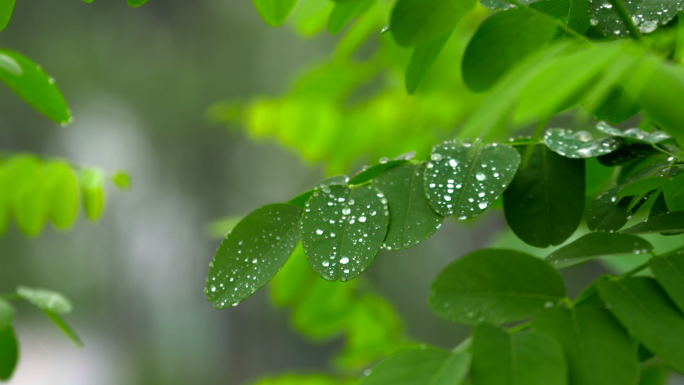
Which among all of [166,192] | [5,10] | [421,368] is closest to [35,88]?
[5,10]

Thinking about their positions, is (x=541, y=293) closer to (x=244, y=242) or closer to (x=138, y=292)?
(x=244, y=242)

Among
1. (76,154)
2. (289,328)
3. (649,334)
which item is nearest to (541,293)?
(649,334)

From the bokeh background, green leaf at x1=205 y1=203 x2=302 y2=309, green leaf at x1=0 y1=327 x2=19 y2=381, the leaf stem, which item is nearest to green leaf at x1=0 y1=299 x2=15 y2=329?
green leaf at x1=0 y1=327 x2=19 y2=381

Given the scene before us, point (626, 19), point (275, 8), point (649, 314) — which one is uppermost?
point (275, 8)

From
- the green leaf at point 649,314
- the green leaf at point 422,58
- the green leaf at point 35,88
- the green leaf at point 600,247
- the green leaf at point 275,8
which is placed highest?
the green leaf at point 35,88

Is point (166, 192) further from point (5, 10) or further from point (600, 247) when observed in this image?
point (600, 247)

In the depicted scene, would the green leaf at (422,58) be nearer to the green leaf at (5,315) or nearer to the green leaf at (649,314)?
the green leaf at (649,314)

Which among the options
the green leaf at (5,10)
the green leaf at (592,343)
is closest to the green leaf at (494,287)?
the green leaf at (592,343)
